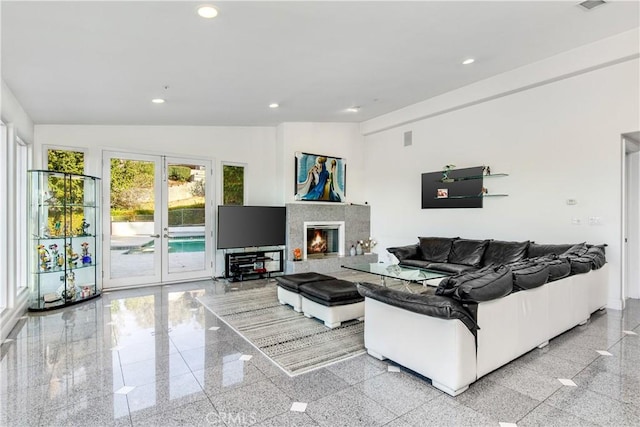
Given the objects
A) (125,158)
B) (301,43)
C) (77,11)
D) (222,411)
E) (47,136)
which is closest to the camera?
(222,411)

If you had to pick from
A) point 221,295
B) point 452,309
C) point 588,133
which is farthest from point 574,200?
point 221,295

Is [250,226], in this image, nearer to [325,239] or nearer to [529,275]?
[325,239]

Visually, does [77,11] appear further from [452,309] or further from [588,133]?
[588,133]

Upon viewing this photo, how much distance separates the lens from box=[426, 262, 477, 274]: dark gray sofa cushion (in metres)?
5.23

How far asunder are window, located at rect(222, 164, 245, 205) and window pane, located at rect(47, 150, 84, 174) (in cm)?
243

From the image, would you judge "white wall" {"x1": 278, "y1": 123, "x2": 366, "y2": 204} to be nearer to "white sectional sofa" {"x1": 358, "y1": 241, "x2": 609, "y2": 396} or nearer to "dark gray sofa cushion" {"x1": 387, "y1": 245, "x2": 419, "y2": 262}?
"dark gray sofa cushion" {"x1": 387, "y1": 245, "x2": 419, "y2": 262}

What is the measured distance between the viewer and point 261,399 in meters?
2.43

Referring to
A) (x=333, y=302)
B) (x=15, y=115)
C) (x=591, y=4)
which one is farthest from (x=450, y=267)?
(x=15, y=115)

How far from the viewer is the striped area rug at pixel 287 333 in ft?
10.3

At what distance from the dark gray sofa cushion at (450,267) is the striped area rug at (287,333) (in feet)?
6.55

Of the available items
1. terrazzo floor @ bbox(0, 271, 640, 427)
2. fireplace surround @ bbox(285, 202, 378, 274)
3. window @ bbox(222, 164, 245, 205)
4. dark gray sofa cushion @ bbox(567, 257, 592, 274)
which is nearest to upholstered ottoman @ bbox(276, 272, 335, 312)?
terrazzo floor @ bbox(0, 271, 640, 427)

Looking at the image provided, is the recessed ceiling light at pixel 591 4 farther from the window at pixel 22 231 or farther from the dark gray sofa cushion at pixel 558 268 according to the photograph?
the window at pixel 22 231

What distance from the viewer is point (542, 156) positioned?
523 centimetres

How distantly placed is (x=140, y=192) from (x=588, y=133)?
281 inches
